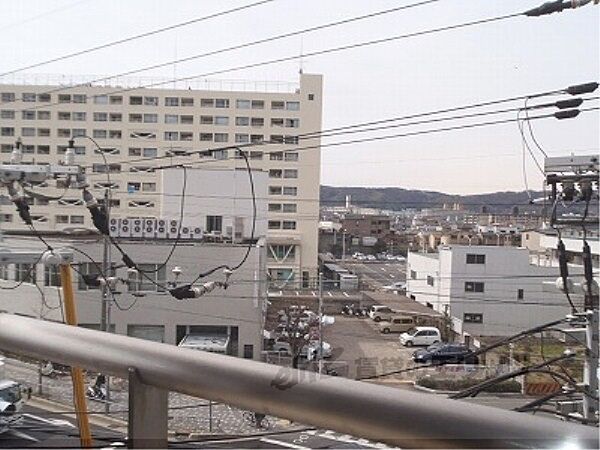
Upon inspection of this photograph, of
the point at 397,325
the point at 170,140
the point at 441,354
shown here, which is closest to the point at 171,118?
the point at 170,140

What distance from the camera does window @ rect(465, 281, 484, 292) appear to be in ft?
10.3

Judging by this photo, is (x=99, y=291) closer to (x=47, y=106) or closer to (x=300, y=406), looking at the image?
(x=300, y=406)

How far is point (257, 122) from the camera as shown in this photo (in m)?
3.49

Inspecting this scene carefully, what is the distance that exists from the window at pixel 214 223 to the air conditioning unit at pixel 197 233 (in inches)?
1.4

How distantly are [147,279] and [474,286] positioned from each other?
67.6 inches

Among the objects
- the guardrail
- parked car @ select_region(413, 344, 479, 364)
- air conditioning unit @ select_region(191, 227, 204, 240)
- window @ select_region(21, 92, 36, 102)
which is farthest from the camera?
window @ select_region(21, 92, 36, 102)

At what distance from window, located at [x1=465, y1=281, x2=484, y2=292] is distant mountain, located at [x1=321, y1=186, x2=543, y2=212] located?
35.2 inches

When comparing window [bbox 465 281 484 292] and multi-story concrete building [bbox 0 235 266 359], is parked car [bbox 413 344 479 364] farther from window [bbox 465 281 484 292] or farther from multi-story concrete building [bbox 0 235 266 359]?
window [bbox 465 281 484 292]

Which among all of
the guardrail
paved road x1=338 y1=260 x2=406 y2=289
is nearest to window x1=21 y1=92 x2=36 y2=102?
paved road x1=338 y1=260 x2=406 y2=289

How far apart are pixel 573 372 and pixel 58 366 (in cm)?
107

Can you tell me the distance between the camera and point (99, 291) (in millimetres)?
2014

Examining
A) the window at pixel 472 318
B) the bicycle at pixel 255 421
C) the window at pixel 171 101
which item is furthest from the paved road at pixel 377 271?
the bicycle at pixel 255 421

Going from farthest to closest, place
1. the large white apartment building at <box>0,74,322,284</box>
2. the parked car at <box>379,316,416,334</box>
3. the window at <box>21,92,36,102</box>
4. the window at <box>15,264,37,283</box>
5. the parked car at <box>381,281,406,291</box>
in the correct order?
the window at <box>21,92,36,102</box> → the parked car at <box>381,281,406,291</box> → the parked car at <box>379,316,416,334</box> → the large white apartment building at <box>0,74,322,284</box> → the window at <box>15,264,37,283</box>

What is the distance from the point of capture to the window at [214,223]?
10.2 ft
